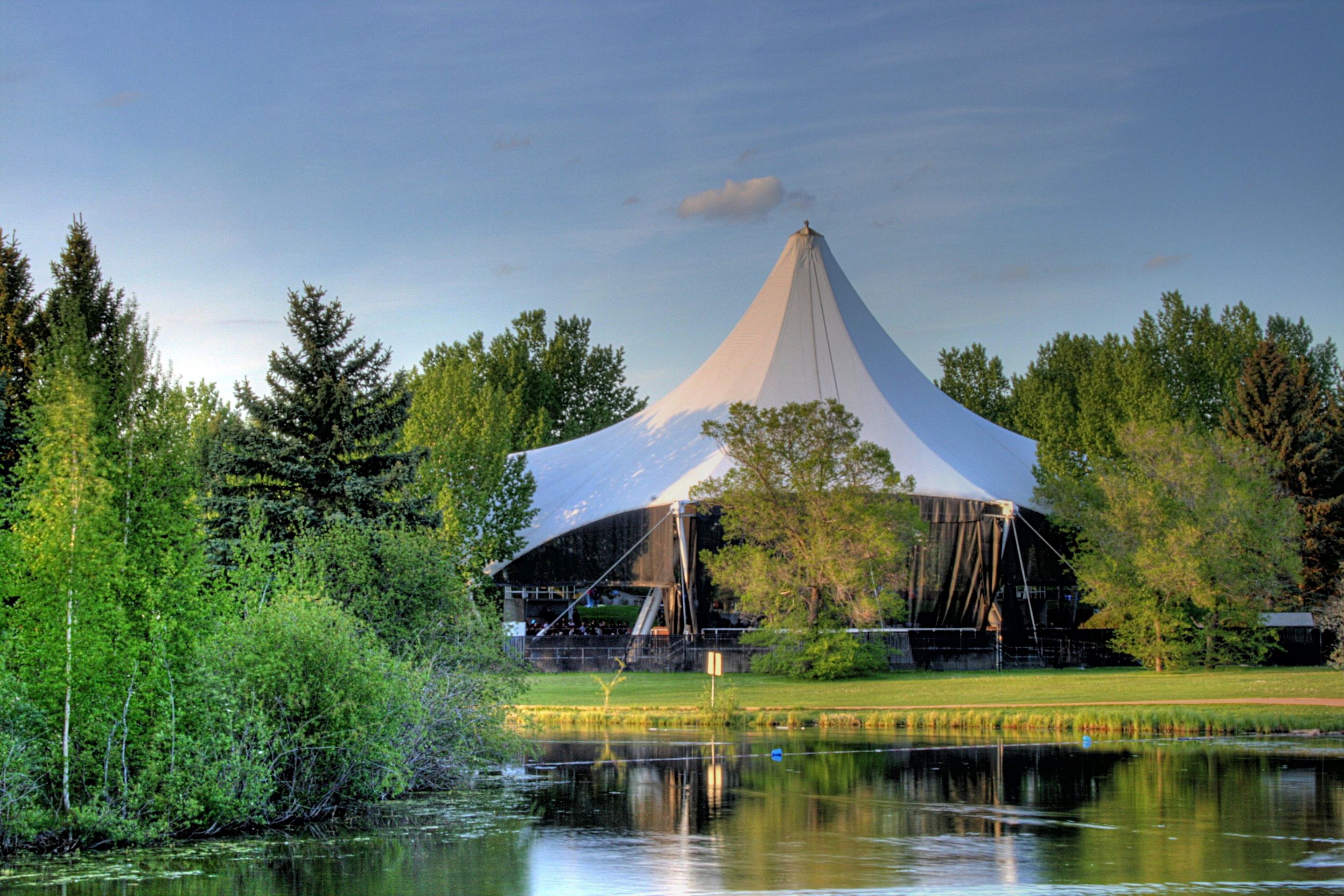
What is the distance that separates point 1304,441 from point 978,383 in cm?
2745

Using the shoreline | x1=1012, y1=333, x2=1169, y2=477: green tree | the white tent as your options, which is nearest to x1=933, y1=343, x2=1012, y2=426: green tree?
x1=1012, y1=333, x2=1169, y2=477: green tree

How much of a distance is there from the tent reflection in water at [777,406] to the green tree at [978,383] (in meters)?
23.9

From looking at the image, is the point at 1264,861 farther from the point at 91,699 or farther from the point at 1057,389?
the point at 1057,389

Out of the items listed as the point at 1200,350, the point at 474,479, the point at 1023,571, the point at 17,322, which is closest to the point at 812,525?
the point at 1023,571

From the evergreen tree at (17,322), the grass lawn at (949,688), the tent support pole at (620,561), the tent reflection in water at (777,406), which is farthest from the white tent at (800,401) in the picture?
the evergreen tree at (17,322)

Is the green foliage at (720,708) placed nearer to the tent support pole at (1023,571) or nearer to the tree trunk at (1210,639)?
the tent support pole at (1023,571)

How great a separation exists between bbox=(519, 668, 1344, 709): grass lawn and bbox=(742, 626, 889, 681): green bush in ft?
0.83

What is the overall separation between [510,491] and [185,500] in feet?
78.9

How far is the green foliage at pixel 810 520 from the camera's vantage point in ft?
90.9

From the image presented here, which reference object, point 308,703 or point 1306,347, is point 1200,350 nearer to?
point 1306,347

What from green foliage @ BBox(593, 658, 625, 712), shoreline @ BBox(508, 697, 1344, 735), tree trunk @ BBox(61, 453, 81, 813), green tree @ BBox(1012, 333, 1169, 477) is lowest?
shoreline @ BBox(508, 697, 1344, 735)

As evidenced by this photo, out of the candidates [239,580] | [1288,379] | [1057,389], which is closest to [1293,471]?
[1288,379]

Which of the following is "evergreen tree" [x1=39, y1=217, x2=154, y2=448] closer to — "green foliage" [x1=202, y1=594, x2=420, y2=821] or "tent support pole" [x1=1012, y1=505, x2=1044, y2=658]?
"green foliage" [x1=202, y1=594, x2=420, y2=821]

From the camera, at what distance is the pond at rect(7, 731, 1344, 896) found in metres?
9.72
